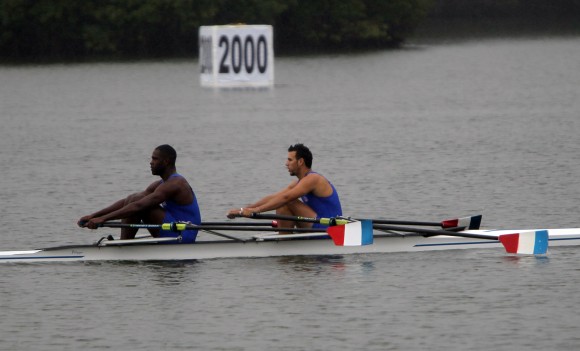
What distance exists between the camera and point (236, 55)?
48.8 m

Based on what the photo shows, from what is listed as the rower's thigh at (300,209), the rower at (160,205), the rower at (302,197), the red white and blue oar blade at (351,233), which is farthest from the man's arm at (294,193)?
the rower at (160,205)

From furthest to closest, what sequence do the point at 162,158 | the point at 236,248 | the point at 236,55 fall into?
the point at 236,55
the point at 236,248
the point at 162,158

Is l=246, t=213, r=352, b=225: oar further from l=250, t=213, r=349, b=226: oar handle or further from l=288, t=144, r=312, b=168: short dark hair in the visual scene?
l=288, t=144, r=312, b=168: short dark hair

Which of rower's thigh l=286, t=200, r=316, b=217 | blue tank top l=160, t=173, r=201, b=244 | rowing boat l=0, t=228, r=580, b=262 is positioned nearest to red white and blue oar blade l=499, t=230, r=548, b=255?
rowing boat l=0, t=228, r=580, b=262

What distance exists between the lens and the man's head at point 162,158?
635 inches

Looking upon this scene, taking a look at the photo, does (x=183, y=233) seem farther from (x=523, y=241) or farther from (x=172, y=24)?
(x=172, y=24)

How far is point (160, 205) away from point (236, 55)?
32.6 meters

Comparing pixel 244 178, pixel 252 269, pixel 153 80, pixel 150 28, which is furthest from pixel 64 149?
pixel 150 28

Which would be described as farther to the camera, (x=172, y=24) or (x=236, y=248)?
(x=172, y=24)

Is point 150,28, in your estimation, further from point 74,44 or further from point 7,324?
point 7,324

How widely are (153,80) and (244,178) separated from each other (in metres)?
29.5

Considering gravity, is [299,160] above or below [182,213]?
above

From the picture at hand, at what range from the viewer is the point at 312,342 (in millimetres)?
13102

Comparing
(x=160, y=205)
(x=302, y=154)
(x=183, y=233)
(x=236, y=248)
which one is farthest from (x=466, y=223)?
(x=160, y=205)
